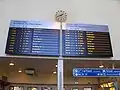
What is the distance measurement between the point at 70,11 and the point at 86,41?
2.47ft

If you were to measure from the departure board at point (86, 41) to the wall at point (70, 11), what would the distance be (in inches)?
7.5

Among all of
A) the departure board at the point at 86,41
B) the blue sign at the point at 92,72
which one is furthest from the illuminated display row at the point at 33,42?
the blue sign at the point at 92,72

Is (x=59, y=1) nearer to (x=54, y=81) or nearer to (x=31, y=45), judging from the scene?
(x=31, y=45)

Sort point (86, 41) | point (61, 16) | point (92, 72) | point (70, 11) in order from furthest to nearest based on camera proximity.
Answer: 1. point (70, 11)
2. point (61, 16)
3. point (86, 41)
4. point (92, 72)

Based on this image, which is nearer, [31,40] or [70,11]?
[31,40]

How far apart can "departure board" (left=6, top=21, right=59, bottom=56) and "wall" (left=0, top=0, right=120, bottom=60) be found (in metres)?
0.21

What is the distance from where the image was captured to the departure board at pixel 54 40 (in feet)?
15.3

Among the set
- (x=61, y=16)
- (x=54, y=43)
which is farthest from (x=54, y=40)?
(x=61, y=16)

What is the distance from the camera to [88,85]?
8.74 meters

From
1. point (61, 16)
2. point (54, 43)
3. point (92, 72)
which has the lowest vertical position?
point (92, 72)

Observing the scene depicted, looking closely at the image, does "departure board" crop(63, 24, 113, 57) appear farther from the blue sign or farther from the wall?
the blue sign

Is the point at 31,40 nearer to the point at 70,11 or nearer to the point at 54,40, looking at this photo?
the point at 54,40

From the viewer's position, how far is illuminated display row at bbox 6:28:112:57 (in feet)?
15.2

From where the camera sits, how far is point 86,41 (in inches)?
190
